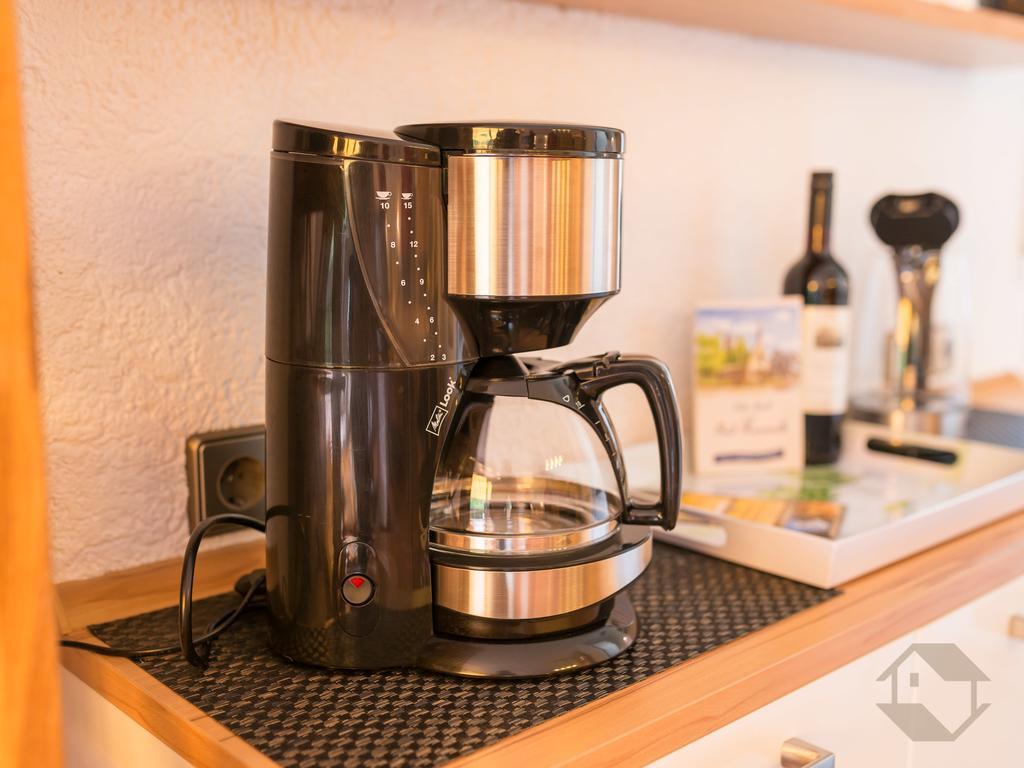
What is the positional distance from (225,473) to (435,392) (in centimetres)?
31

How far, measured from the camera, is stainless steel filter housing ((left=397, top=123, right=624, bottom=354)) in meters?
0.66

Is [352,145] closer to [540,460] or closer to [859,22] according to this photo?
[540,460]

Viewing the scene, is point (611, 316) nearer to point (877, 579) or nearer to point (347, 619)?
point (877, 579)

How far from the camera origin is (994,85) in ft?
6.13

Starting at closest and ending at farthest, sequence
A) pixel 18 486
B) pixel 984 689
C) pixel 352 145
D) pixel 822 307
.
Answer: pixel 18 486, pixel 352 145, pixel 984 689, pixel 822 307

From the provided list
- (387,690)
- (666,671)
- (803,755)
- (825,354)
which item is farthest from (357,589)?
(825,354)

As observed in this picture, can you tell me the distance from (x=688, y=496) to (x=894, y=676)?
0.29 meters

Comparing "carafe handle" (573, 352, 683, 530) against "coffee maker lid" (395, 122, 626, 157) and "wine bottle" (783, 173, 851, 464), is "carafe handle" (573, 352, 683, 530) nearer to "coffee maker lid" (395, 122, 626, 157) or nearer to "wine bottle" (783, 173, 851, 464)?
"coffee maker lid" (395, 122, 626, 157)

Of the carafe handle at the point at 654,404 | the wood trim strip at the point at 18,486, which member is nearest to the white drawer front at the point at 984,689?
the carafe handle at the point at 654,404

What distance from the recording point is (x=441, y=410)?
699 mm

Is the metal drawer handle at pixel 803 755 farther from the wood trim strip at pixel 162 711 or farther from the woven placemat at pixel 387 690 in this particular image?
the wood trim strip at pixel 162 711

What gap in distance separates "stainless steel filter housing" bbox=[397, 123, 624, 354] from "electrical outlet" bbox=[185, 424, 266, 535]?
0.32 meters

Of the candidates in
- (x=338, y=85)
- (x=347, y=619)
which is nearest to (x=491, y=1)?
(x=338, y=85)

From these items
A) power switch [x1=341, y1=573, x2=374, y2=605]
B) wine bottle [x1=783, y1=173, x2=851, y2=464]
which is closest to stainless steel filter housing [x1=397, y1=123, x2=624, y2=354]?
power switch [x1=341, y1=573, x2=374, y2=605]
